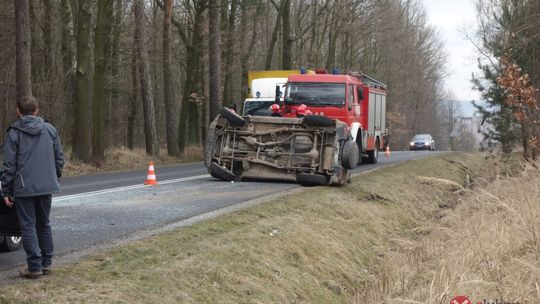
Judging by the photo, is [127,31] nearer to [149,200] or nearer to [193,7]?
[193,7]

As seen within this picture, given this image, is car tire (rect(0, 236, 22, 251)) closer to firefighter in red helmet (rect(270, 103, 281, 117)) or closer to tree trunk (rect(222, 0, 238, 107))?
firefighter in red helmet (rect(270, 103, 281, 117))

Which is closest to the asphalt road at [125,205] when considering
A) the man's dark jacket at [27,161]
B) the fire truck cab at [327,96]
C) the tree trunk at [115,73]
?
the man's dark jacket at [27,161]

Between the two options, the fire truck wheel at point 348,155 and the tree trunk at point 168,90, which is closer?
the fire truck wheel at point 348,155

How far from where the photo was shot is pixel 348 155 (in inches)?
549

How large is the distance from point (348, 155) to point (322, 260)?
5186 mm

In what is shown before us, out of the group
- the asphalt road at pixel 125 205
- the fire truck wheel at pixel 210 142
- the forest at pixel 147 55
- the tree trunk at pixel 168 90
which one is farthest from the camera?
the tree trunk at pixel 168 90

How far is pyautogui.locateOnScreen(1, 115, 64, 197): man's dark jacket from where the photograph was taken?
580 centimetres

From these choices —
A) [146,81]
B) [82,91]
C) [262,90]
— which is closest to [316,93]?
[262,90]

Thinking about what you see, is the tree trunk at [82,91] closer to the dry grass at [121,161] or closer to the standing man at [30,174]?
the dry grass at [121,161]

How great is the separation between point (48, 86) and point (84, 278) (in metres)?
21.3

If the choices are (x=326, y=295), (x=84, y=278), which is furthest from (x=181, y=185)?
(x=84, y=278)

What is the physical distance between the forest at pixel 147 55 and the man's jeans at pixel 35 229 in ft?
42.5

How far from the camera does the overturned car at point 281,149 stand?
13859mm

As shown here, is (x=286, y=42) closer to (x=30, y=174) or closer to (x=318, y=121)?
(x=318, y=121)
